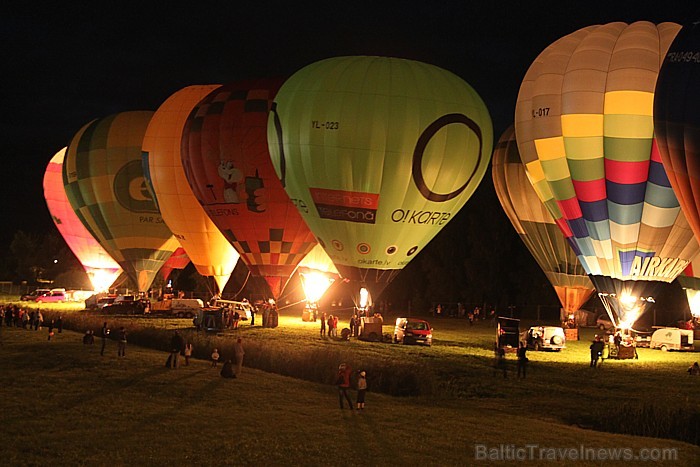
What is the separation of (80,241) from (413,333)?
25.9 m

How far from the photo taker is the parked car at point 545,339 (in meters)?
22.6

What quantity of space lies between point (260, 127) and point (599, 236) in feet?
38.7

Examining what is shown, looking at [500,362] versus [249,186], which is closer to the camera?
[500,362]

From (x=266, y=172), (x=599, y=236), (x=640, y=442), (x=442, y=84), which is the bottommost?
(x=640, y=442)

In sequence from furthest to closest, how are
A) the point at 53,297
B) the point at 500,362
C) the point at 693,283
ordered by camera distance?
the point at 53,297 < the point at 693,283 < the point at 500,362

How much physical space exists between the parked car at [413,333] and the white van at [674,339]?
7.28 m

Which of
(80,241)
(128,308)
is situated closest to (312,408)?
(128,308)

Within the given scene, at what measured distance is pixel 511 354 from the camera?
844 inches

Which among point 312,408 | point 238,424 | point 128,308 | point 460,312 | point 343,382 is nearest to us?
point 238,424

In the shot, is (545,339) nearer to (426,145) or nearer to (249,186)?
(426,145)

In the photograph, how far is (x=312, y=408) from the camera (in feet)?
43.9

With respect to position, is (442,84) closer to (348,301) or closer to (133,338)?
(133,338)

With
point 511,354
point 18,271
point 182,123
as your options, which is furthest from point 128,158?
point 18,271

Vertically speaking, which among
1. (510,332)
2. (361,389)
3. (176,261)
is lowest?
(361,389)
